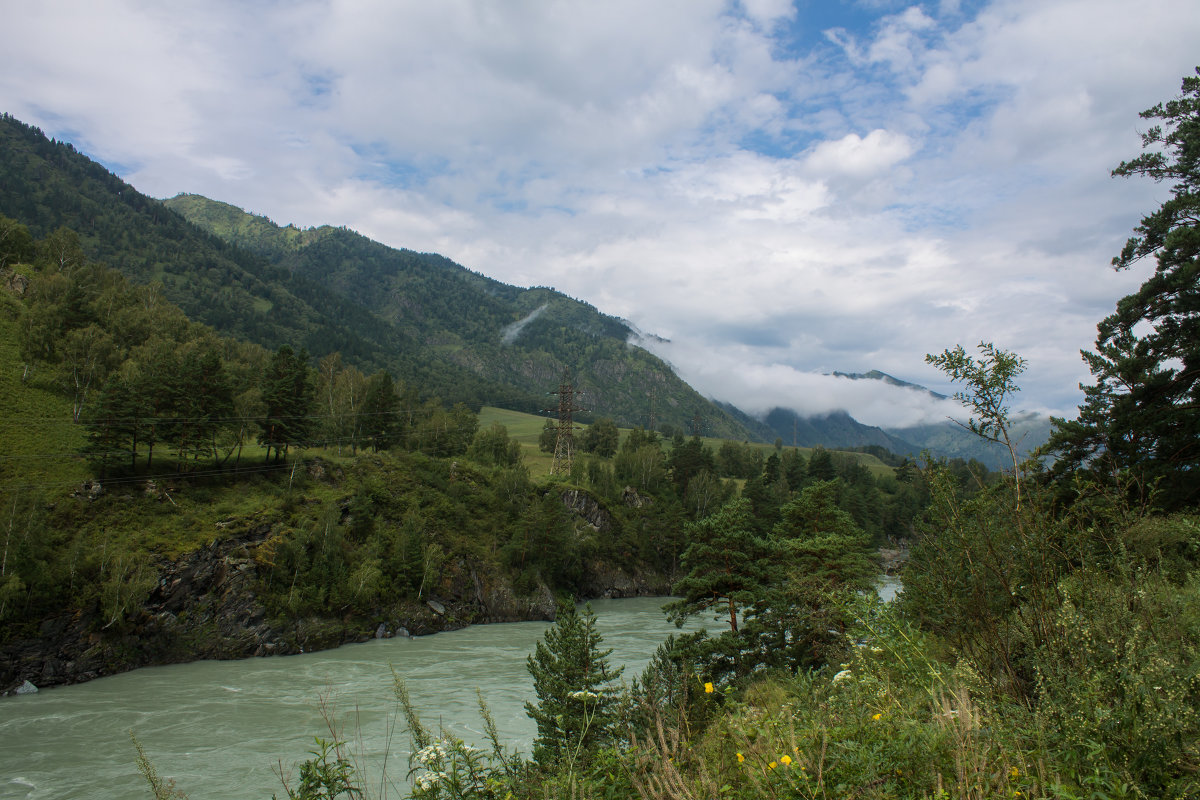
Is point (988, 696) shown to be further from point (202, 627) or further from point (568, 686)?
point (202, 627)

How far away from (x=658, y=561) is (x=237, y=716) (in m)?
57.8

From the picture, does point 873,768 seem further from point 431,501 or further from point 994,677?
point 431,501

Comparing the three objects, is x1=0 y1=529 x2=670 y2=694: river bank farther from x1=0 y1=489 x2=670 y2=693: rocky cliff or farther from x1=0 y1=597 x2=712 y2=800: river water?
x1=0 y1=597 x2=712 y2=800: river water

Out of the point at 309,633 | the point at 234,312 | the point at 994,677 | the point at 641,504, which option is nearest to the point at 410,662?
the point at 309,633

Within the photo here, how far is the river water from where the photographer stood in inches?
747

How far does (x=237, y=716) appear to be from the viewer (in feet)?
82.3

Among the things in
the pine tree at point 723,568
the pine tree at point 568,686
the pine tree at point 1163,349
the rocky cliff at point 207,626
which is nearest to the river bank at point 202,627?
the rocky cliff at point 207,626

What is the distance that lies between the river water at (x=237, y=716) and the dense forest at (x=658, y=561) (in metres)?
2.40

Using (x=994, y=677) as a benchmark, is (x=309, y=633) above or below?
below

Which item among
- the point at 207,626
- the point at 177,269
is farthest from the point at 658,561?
the point at 177,269

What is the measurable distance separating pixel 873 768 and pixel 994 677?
2132 millimetres

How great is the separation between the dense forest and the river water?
2.40 m

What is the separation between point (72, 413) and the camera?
163 ft

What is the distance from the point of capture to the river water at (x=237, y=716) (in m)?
19.0
